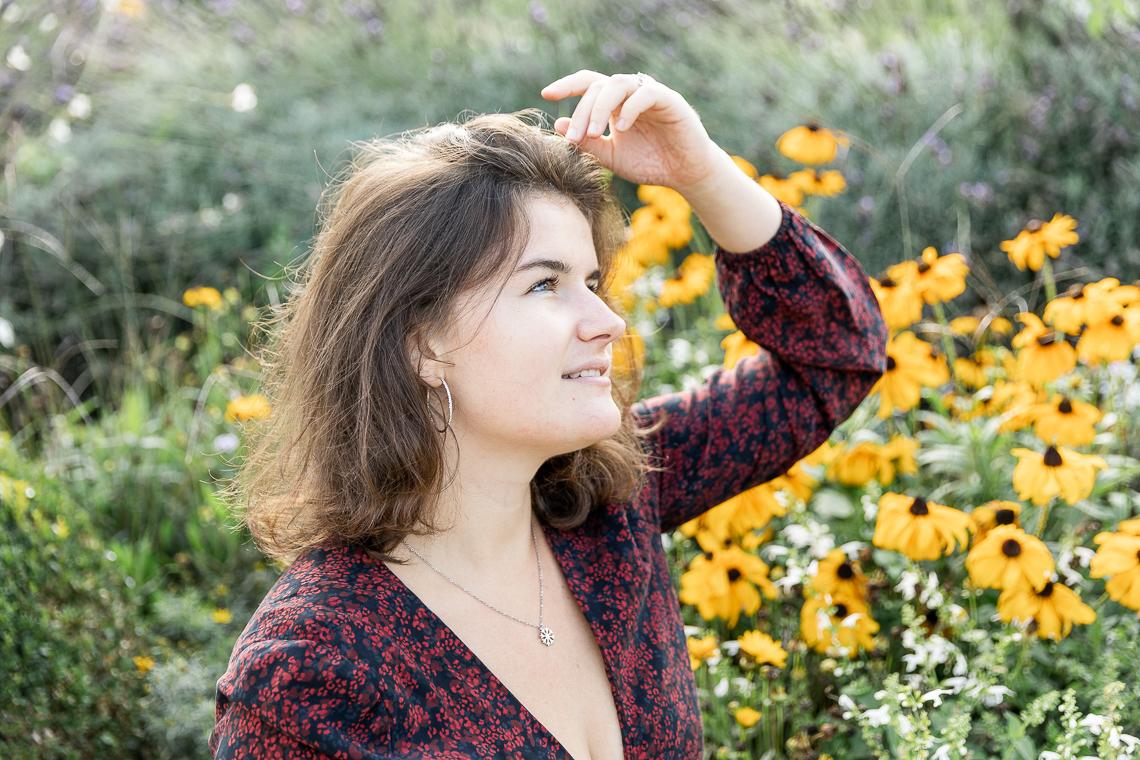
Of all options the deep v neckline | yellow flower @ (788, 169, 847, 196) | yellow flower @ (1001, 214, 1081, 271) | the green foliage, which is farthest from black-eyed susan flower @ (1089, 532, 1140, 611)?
the green foliage

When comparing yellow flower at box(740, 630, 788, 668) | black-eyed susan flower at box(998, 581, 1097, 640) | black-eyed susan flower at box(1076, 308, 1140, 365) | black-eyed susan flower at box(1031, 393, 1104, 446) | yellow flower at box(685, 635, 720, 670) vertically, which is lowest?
yellow flower at box(685, 635, 720, 670)

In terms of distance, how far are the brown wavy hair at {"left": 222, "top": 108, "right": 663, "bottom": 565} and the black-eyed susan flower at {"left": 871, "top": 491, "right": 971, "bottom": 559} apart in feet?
2.26

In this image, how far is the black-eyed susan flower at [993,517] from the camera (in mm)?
1980

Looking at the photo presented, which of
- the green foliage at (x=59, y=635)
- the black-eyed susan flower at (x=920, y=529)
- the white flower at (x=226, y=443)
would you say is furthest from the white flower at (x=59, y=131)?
the black-eyed susan flower at (x=920, y=529)

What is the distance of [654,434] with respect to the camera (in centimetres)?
202

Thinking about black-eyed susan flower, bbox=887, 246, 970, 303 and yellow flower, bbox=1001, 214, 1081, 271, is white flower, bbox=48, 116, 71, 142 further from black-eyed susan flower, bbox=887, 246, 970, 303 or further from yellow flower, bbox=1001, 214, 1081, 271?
yellow flower, bbox=1001, 214, 1081, 271

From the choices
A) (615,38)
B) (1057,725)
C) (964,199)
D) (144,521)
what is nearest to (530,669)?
(1057,725)

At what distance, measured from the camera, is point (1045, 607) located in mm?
1869

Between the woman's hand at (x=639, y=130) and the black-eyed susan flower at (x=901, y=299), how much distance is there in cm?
57

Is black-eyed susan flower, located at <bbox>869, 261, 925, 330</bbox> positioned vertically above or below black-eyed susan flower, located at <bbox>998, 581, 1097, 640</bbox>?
above

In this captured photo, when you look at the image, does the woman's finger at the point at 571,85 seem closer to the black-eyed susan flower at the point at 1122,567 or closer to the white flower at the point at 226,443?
the black-eyed susan flower at the point at 1122,567

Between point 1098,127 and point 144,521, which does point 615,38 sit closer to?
point 1098,127

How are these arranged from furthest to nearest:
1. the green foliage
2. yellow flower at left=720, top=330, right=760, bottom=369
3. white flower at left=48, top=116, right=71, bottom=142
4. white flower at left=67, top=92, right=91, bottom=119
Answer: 1. white flower at left=67, top=92, right=91, bottom=119
2. white flower at left=48, top=116, right=71, bottom=142
3. the green foliage
4. yellow flower at left=720, top=330, right=760, bottom=369

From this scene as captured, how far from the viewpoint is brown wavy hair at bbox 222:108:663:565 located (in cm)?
164
